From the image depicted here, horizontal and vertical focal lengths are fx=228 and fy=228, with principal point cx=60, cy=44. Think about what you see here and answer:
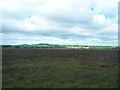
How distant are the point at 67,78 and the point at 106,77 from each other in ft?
14.3

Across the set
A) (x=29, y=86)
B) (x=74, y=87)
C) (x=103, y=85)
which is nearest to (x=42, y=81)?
(x=29, y=86)

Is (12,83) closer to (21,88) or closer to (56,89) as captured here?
(21,88)

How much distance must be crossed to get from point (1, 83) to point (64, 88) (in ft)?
21.0

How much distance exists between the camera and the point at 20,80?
79.6 feet

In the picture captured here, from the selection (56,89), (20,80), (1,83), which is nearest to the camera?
(56,89)

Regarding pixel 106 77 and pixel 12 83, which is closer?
pixel 12 83

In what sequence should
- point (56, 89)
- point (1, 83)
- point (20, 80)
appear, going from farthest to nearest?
point (20, 80), point (1, 83), point (56, 89)

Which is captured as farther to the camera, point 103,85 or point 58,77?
point 58,77

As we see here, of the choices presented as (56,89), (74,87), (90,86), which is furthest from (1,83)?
(90,86)

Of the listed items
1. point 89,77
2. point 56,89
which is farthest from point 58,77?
point 56,89

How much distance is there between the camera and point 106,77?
83.5ft

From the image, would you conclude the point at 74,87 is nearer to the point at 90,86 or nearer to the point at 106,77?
the point at 90,86

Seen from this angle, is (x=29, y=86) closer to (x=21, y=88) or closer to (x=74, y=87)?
(x=21, y=88)

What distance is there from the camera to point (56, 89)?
20625mm
